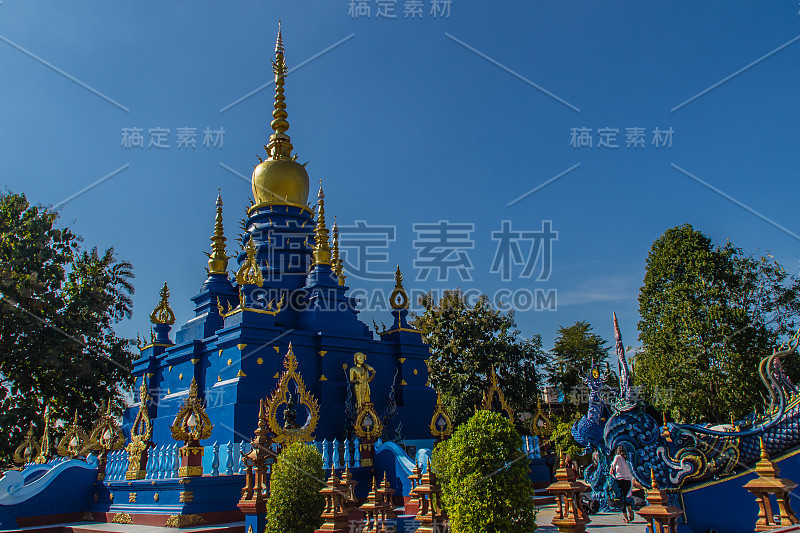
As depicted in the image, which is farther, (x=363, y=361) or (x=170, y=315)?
(x=170, y=315)

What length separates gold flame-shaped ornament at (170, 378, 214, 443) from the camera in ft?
48.3

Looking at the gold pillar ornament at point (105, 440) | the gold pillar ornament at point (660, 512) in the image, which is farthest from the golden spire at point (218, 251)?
the gold pillar ornament at point (660, 512)

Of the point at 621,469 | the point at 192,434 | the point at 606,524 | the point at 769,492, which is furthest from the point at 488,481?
the point at 192,434

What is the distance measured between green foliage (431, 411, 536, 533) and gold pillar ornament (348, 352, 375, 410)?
12.3 metres

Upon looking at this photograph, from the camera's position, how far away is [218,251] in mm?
27812

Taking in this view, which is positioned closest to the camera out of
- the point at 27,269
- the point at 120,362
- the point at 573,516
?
the point at 573,516

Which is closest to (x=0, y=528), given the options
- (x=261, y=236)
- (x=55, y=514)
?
(x=55, y=514)

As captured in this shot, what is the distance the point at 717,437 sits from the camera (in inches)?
460

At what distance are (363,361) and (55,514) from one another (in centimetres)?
1038

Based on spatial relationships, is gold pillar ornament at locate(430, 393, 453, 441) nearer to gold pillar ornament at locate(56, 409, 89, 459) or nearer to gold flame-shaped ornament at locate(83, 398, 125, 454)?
gold flame-shaped ornament at locate(83, 398, 125, 454)

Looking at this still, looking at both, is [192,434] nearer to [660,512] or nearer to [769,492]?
[660,512]

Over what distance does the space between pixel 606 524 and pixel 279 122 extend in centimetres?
2312

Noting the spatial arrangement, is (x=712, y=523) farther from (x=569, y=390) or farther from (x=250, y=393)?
(x=569, y=390)

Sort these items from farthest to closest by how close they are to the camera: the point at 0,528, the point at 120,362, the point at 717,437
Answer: the point at 120,362 → the point at 0,528 → the point at 717,437
